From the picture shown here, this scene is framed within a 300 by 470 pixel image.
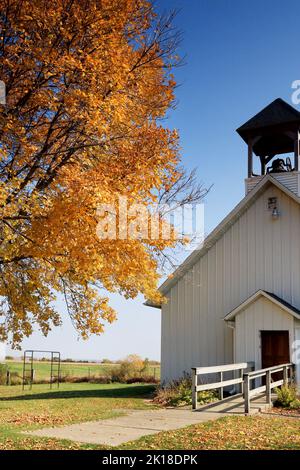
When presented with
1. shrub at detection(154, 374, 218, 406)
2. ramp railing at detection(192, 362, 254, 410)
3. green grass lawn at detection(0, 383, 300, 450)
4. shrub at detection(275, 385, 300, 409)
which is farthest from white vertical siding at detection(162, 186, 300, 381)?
green grass lawn at detection(0, 383, 300, 450)

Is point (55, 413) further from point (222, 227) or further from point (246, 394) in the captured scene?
point (222, 227)

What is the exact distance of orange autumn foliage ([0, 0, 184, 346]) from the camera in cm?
1198

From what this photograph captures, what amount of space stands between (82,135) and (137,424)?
7.00m

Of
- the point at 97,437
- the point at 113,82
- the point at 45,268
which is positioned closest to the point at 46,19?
the point at 113,82

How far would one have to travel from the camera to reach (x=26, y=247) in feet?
42.4

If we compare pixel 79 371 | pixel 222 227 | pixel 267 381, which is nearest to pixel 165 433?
pixel 267 381

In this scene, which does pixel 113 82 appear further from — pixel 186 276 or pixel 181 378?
pixel 181 378

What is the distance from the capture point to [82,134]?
1327 cm

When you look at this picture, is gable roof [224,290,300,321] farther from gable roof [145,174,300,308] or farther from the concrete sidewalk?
the concrete sidewalk

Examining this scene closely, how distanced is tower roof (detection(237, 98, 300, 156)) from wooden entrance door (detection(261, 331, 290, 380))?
27.8ft

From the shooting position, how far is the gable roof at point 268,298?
63.5 feet

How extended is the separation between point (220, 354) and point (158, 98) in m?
11.5

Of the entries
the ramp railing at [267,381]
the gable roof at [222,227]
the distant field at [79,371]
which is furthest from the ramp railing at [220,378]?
the distant field at [79,371]

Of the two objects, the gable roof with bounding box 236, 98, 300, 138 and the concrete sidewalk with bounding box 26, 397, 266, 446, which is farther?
the gable roof with bounding box 236, 98, 300, 138
